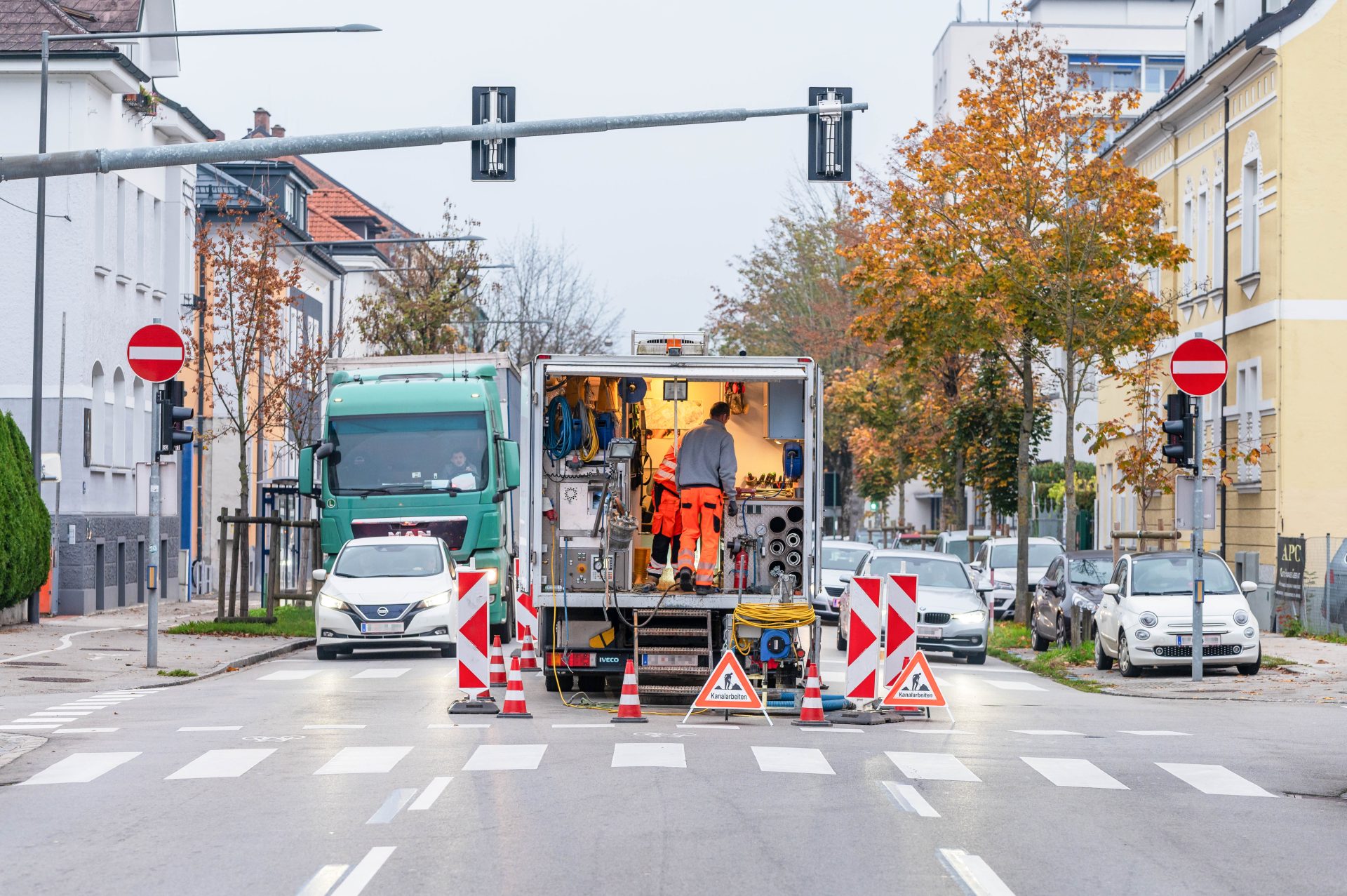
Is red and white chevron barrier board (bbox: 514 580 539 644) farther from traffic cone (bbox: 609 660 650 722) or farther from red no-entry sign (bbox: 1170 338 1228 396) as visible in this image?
red no-entry sign (bbox: 1170 338 1228 396)

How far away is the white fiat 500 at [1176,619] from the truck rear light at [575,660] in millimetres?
8338

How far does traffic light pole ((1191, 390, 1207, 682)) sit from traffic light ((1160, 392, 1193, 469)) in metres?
0.05

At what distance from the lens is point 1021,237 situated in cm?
3369

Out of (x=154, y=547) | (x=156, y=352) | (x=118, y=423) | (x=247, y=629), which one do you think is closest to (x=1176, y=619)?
(x=154, y=547)

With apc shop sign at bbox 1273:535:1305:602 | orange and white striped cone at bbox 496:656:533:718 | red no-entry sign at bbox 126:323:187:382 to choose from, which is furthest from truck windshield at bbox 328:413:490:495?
apc shop sign at bbox 1273:535:1305:602

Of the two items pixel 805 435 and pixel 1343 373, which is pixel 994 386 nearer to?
pixel 1343 373

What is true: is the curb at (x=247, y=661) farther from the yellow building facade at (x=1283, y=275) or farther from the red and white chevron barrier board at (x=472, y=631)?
the yellow building facade at (x=1283, y=275)

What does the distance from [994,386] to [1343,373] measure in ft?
34.1

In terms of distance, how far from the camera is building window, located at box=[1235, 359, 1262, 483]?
3834 cm

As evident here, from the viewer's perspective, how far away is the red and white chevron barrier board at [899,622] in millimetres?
17656

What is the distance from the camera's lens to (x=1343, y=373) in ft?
122

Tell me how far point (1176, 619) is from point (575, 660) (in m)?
8.82

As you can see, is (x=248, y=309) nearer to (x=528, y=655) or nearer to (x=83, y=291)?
(x=83, y=291)

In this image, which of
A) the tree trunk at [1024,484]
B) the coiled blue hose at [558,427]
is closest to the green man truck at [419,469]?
the tree trunk at [1024,484]
